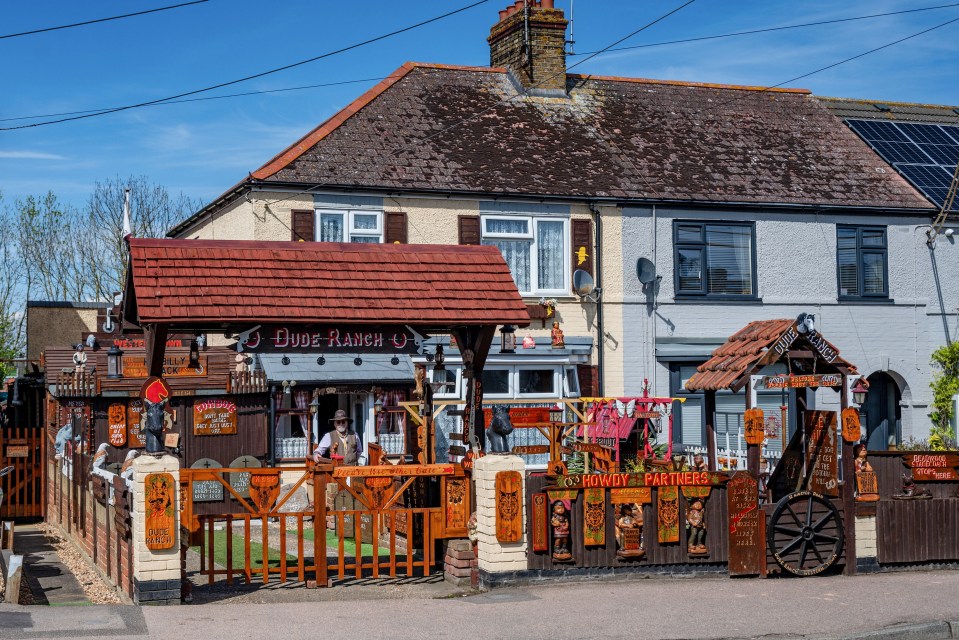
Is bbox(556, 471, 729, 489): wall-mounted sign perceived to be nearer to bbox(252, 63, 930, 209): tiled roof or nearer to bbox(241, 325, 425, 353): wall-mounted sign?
bbox(241, 325, 425, 353): wall-mounted sign

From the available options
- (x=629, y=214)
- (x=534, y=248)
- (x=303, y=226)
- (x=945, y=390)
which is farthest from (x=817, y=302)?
(x=303, y=226)

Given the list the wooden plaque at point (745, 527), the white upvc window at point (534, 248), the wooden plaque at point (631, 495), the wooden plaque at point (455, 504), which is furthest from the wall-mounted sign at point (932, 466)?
the white upvc window at point (534, 248)

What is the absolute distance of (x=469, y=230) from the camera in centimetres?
2223

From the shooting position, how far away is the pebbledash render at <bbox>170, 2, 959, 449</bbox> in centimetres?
2212

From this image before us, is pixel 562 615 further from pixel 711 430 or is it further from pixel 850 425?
pixel 850 425

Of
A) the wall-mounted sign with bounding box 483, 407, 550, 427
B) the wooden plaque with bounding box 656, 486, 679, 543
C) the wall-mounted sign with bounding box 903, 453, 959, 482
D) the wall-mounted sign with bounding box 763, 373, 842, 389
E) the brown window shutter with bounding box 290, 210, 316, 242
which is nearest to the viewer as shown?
the wooden plaque with bounding box 656, 486, 679, 543

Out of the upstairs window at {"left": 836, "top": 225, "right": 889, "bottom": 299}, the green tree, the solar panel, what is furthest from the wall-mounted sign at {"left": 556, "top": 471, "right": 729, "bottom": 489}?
the solar panel

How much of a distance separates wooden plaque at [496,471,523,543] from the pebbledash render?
9.37 m

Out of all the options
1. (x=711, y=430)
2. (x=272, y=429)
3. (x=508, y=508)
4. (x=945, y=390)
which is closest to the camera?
(x=508, y=508)

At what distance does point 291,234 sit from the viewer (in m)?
21.3

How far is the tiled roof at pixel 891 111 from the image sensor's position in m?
27.9

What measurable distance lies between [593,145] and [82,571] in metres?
13.6

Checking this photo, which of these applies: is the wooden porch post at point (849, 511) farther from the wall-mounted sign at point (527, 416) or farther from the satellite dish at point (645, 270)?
the satellite dish at point (645, 270)

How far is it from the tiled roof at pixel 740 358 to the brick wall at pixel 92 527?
6615mm
